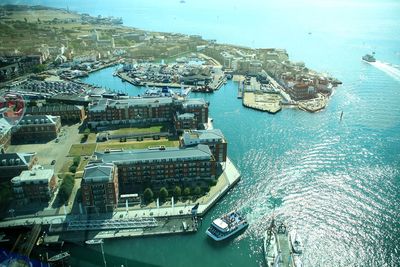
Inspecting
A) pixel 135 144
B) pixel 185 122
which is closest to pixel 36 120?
pixel 135 144

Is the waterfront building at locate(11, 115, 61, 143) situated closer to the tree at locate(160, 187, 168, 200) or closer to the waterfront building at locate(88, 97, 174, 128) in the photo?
the waterfront building at locate(88, 97, 174, 128)

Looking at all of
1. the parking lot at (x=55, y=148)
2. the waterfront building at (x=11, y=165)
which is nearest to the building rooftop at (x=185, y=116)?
the parking lot at (x=55, y=148)

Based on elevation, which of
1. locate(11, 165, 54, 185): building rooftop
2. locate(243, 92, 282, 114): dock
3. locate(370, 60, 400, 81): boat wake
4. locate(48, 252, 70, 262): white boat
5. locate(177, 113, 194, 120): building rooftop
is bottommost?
locate(48, 252, 70, 262): white boat

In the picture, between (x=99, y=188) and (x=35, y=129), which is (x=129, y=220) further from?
(x=35, y=129)

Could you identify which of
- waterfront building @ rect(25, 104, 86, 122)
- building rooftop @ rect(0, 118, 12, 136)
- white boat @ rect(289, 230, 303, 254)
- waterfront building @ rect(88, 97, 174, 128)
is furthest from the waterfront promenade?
waterfront building @ rect(25, 104, 86, 122)

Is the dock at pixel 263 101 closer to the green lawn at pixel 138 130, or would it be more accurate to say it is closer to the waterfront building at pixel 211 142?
the green lawn at pixel 138 130
